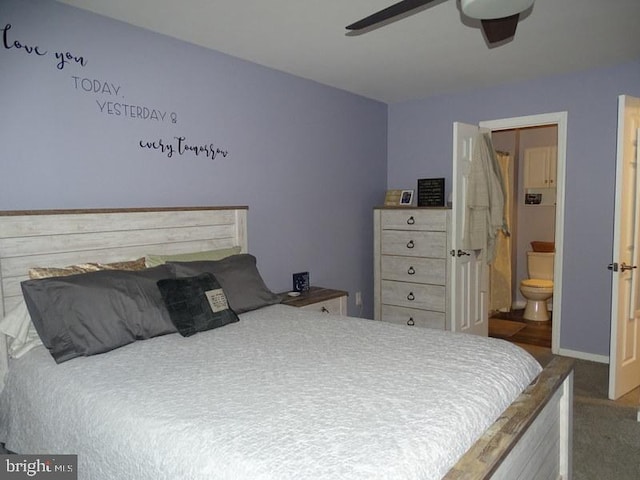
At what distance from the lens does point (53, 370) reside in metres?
1.79

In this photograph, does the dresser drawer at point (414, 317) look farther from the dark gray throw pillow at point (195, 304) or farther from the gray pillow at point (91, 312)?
the gray pillow at point (91, 312)

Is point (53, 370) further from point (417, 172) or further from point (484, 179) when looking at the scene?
point (417, 172)

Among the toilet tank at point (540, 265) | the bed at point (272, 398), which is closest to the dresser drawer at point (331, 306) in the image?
the bed at point (272, 398)

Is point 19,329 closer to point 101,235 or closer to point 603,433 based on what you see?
point 101,235

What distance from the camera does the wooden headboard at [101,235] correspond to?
6.97ft

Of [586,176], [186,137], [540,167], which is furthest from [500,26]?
[540,167]

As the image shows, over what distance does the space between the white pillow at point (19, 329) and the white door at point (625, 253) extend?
3306 millimetres

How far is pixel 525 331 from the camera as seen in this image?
466 cm

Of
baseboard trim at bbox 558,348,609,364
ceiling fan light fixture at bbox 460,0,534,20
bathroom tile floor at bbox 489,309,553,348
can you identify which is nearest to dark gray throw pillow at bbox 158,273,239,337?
ceiling fan light fixture at bbox 460,0,534,20

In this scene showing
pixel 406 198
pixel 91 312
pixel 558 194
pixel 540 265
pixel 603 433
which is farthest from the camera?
pixel 540 265

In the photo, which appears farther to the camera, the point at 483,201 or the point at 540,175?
the point at 540,175

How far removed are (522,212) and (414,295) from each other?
94.2 inches

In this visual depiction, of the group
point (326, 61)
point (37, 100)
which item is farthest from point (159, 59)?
point (326, 61)

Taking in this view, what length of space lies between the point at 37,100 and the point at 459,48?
2.60 m
